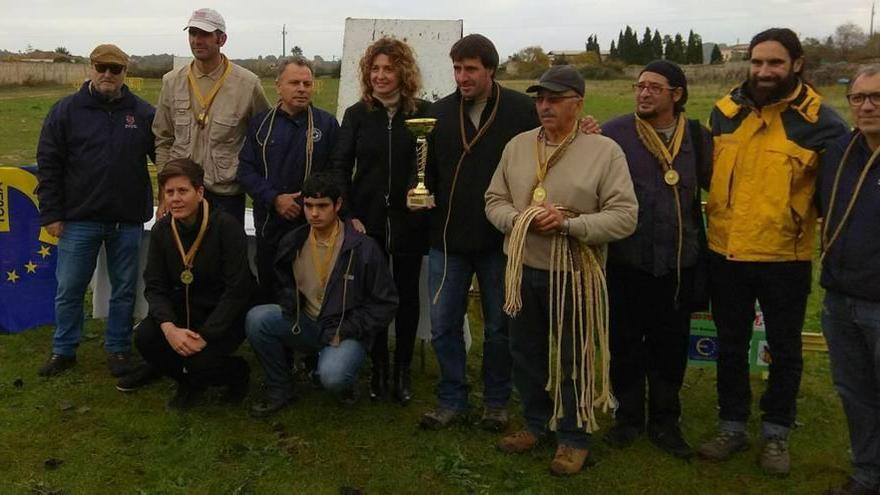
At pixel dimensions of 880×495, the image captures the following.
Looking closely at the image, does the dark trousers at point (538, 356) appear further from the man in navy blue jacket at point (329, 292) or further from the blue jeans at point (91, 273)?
the blue jeans at point (91, 273)

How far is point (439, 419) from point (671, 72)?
7.63 ft

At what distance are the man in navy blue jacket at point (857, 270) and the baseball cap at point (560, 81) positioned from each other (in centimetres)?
120

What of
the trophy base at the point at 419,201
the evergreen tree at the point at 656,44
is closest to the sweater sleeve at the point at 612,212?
the trophy base at the point at 419,201

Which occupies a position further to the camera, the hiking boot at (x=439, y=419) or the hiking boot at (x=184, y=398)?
the hiking boot at (x=184, y=398)

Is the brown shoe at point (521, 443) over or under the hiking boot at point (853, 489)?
under

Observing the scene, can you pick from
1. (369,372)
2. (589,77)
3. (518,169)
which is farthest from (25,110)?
(589,77)

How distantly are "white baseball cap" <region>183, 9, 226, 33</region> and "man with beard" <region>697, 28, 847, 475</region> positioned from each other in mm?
3045

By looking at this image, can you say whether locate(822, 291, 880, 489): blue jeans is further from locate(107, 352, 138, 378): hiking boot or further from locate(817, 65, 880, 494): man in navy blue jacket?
locate(107, 352, 138, 378): hiking boot

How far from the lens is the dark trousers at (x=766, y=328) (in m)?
3.89

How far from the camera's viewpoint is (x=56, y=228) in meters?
5.17

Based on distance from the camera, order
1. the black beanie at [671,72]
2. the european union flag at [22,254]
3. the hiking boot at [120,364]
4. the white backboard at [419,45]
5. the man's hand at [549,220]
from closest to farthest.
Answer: the man's hand at [549,220]
the black beanie at [671,72]
the hiking boot at [120,364]
the white backboard at [419,45]
the european union flag at [22,254]

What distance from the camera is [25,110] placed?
26.0 meters

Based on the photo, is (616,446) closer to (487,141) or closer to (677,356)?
(677,356)

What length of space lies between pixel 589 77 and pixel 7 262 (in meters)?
53.2
